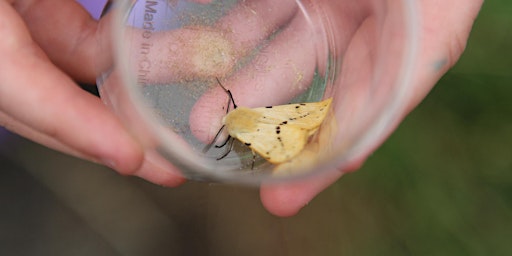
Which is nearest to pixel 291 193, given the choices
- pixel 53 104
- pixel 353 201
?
pixel 53 104

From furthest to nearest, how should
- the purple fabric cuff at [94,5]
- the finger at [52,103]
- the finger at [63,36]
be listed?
the purple fabric cuff at [94,5] → the finger at [63,36] → the finger at [52,103]

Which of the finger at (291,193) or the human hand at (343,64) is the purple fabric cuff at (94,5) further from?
the finger at (291,193)

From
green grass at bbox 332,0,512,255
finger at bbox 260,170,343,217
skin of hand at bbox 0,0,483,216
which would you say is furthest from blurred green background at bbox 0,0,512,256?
finger at bbox 260,170,343,217

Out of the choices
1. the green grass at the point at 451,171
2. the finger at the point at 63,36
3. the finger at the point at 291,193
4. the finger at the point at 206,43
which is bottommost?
the green grass at the point at 451,171

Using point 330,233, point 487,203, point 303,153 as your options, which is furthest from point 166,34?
point 487,203

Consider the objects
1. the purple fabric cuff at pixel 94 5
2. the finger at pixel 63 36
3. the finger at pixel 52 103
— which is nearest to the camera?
the finger at pixel 52 103

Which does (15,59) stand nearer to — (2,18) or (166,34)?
(2,18)

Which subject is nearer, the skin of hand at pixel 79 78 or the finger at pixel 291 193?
the skin of hand at pixel 79 78

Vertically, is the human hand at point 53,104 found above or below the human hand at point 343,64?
above

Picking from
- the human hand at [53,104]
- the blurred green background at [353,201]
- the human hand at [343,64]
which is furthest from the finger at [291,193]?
the blurred green background at [353,201]
